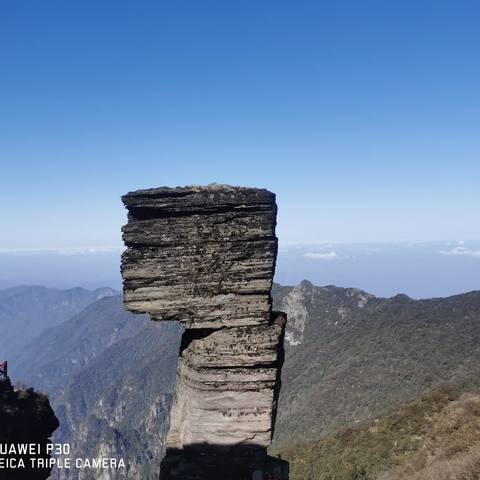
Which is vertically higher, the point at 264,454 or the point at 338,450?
the point at 264,454

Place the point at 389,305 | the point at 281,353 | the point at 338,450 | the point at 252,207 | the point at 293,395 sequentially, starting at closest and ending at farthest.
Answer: the point at 252,207, the point at 281,353, the point at 338,450, the point at 293,395, the point at 389,305

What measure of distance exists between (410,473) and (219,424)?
41.6 feet

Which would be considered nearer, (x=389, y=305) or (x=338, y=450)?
(x=338, y=450)

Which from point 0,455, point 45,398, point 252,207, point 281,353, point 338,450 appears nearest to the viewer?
point 252,207

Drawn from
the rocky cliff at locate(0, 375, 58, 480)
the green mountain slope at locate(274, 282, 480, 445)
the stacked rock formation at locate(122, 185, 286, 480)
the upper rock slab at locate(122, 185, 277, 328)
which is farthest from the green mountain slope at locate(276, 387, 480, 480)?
the green mountain slope at locate(274, 282, 480, 445)

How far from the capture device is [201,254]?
24.1m

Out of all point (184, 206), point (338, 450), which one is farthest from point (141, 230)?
point (338, 450)

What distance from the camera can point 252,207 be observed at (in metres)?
23.9

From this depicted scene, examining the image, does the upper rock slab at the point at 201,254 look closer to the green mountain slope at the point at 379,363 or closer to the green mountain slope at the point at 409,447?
the green mountain slope at the point at 409,447

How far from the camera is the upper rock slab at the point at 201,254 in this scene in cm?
2388

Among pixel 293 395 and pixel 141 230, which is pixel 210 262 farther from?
pixel 293 395

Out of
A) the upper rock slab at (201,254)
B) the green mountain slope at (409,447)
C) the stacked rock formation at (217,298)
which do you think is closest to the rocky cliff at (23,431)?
the stacked rock formation at (217,298)

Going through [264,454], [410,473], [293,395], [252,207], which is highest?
[252,207]

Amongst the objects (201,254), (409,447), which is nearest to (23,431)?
(201,254)
